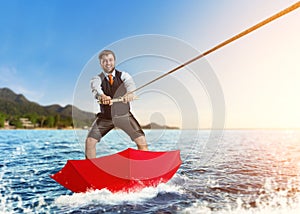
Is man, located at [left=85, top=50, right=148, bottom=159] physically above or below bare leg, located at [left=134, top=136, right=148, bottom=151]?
above

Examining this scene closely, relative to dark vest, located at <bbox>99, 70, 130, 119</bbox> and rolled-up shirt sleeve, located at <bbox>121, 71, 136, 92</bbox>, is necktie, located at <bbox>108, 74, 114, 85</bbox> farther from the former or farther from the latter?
rolled-up shirt sleeve, located at <bbox>121, 71, 136, 92</bbox>

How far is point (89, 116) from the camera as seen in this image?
7.38m

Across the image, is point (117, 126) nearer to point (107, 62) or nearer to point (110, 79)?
point (110, 79)

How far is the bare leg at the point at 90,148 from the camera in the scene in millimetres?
7215

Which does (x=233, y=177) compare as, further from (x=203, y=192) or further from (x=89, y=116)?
(x=89, y=116)

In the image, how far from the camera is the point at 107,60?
23.4 ft

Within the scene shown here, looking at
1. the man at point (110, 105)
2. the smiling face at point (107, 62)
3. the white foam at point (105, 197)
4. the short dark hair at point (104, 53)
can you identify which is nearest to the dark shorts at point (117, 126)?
the man at point (110, 105)

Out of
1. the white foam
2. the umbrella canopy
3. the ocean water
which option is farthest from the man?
the white foam

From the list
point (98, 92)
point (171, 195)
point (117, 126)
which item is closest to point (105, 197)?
point (171, 195)

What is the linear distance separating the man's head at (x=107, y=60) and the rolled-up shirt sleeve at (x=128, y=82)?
37cm

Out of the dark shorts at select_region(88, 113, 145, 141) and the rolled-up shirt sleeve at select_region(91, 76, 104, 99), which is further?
the dark shorts at select_region(88, 113, 145, 141)

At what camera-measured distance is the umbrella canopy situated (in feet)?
21.7

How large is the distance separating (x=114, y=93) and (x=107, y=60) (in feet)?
2.67

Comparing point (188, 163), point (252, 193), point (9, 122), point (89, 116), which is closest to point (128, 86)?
point (89, 116)
